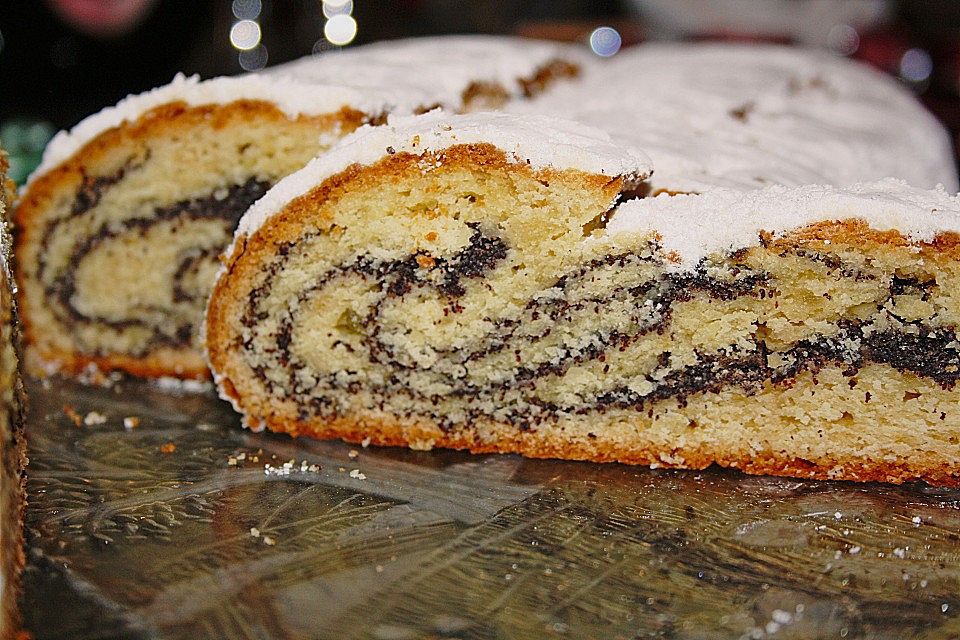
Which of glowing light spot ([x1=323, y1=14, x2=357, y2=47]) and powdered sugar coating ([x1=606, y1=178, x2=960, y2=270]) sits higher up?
glowing light spot ([x1=323, y1=14, x2=357, y2=47])

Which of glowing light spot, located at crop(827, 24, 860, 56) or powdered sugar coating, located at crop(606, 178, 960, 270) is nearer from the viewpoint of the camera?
powdered sugar coating, located at crop(606, 178, 960, 270)

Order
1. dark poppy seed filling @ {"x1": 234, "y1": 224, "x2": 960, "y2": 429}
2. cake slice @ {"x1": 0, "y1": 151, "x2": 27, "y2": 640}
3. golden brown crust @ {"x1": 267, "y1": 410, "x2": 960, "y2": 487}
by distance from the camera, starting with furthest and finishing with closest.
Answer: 1. golden brown crust @ {"x1": 267, "y1": 410, "x2": 960, "y2": 487}
2. dark poppy seed filling @ {"x1": 234, "y1": 224, "x2": 960, "y2": 429}
3. cake slice @ {"x1": 0, "y1": 151, "x2": 27, "y2": 640}

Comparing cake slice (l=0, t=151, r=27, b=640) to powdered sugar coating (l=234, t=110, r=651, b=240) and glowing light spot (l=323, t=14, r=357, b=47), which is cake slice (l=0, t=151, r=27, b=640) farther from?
glowing light spot (l=323, t=14, r=357, b=47)

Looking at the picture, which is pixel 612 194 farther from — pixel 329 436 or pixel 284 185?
pixel 329 436

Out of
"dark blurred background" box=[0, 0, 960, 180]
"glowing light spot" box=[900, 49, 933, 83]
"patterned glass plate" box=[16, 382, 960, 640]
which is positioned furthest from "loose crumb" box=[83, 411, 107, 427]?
"glowing light spot" box=[900, 49, 933, 83]

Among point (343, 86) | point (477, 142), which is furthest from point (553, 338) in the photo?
point (343, 86)

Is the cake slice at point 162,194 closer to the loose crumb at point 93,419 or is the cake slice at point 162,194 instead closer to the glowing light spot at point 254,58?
the loose crumb at point 93,419

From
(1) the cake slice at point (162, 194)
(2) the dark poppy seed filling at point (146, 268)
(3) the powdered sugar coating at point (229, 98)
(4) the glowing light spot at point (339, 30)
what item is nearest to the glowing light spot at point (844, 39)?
(4) the glowing light spot at point (339, 30)

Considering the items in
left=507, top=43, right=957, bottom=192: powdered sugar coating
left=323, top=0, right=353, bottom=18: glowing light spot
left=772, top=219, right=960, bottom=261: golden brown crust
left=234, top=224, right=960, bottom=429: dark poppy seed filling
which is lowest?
left=234, top=224, right=960, bottom=429: dark poppy seed filling

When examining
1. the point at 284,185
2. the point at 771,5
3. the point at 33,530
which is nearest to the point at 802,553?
the point at 284,185
